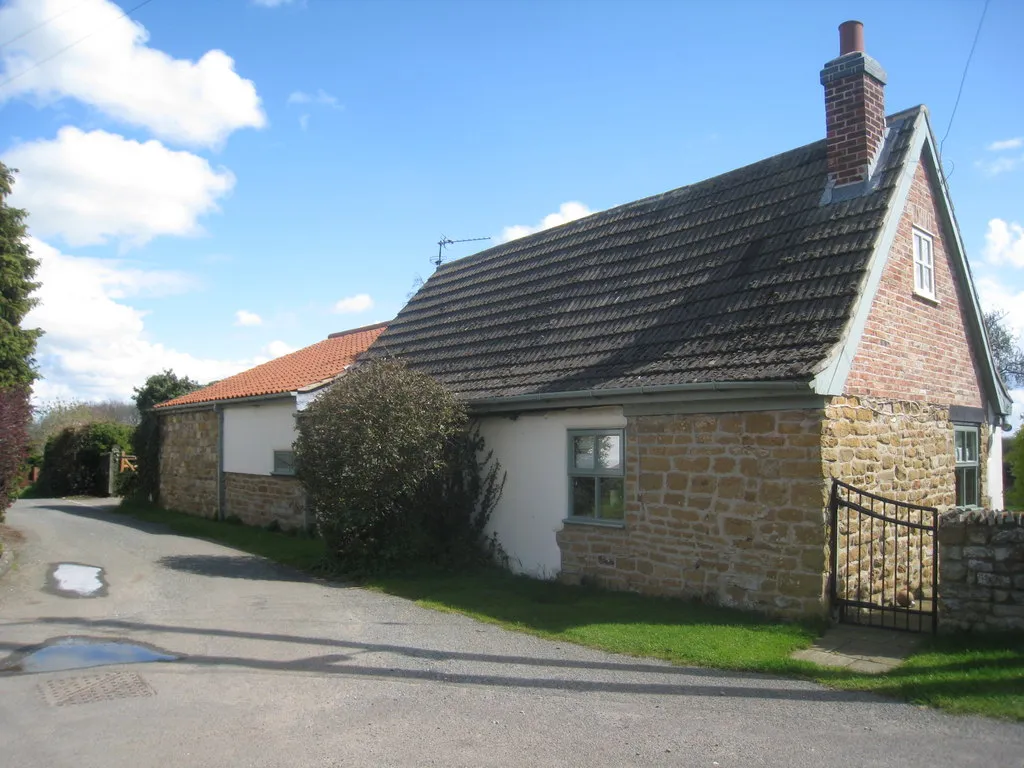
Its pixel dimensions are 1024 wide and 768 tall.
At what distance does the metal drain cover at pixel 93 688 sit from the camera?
6359mm

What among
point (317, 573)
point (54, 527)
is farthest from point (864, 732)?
point (54, 527)

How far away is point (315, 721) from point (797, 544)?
17.7ft

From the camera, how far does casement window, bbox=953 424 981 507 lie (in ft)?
40.0

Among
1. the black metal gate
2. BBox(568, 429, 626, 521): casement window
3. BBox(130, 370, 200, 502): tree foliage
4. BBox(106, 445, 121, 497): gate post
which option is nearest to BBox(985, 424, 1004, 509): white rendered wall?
the black metal gate

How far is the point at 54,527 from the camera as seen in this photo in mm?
18641

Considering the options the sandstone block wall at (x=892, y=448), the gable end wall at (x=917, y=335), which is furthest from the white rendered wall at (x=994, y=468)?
the sandstone block wall at (x=892, y=448)

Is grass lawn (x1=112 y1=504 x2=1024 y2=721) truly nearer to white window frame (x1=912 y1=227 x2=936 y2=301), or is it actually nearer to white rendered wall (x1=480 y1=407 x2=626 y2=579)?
white rendered wall (x1=480 y1=407 x2=626 y2=579)

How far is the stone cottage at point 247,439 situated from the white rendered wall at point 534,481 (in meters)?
5.54

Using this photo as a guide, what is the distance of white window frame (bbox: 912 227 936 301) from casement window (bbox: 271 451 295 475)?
41.7ft

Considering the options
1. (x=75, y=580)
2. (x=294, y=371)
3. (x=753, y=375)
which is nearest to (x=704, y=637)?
(x=753, y=375)

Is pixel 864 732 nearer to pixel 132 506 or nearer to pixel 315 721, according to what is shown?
pixel 315 721

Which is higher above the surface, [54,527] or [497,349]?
[497,349]

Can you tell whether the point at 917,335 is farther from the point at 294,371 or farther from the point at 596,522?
the point at 294,371

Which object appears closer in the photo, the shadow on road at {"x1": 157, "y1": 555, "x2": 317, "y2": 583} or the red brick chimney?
the red brick chimney
